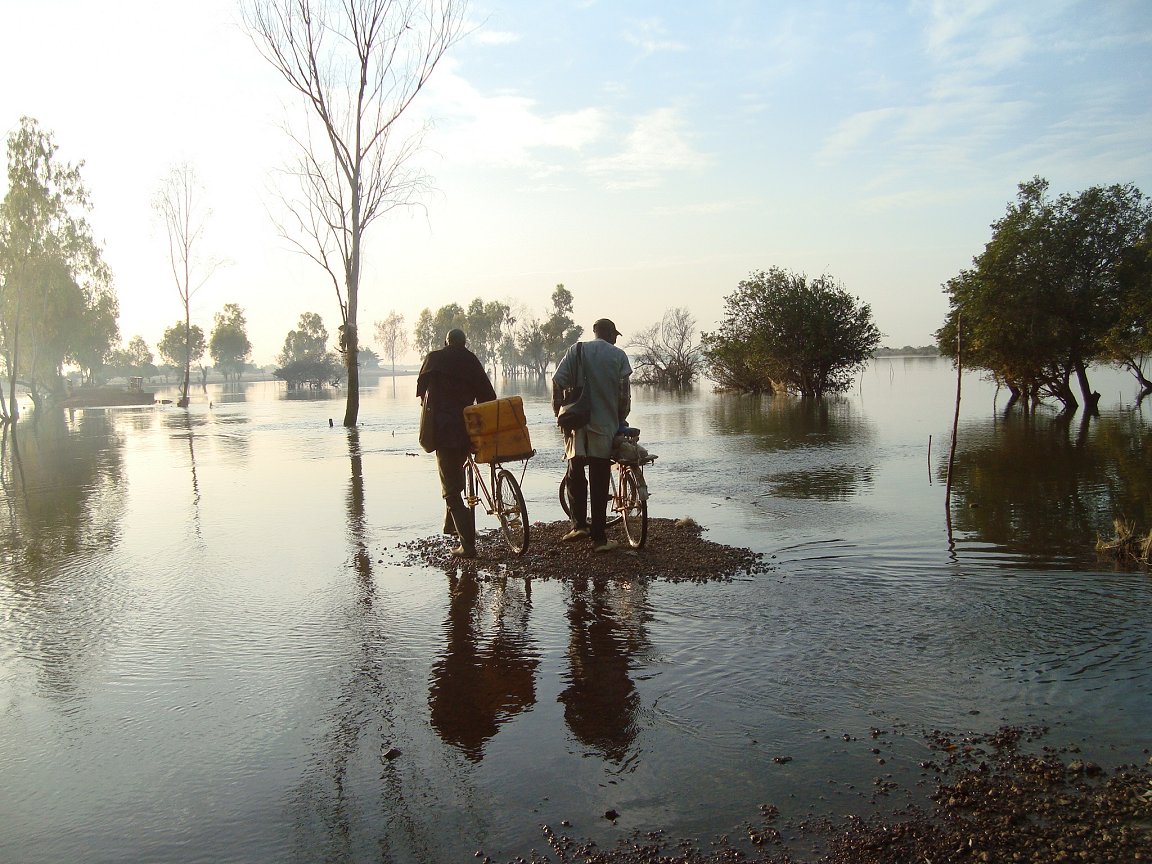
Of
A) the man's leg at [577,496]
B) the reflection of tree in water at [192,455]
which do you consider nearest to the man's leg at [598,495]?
the man's leg at [577,496]

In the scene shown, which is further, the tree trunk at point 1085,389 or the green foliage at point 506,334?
the green foliage at point 506,334

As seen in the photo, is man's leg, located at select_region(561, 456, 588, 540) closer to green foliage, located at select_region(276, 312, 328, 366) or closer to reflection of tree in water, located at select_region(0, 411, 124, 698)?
reflection of tree in water, located at select_region(0, 411, 124, 698)

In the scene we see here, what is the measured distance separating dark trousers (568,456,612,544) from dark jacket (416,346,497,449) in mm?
1040

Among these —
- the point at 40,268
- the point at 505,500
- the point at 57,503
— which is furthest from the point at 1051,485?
the point at 40,268

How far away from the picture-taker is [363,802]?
3324 millimetres

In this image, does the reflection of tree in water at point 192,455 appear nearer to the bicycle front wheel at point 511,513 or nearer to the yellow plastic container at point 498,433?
the bicycle front wheel at point 511,513

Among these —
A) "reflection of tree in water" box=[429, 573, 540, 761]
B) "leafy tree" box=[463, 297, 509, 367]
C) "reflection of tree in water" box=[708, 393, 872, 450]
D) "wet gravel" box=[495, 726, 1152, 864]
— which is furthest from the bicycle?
"leafy tree" box=[463, 297, 509, 367]

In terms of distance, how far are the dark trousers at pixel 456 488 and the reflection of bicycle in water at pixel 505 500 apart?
0.59ft

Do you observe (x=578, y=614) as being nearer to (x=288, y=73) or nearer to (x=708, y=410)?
(x=288, y=73)

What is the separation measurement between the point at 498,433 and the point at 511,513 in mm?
802

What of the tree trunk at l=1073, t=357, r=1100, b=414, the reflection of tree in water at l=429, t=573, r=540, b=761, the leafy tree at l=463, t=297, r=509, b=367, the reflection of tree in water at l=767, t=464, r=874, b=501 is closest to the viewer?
the reflection of tree in water at l=429, t=573, r=540, b=761

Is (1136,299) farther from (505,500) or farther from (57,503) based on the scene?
(57,503)

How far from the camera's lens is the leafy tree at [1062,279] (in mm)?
29078

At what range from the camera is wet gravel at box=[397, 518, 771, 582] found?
23.2 feet
